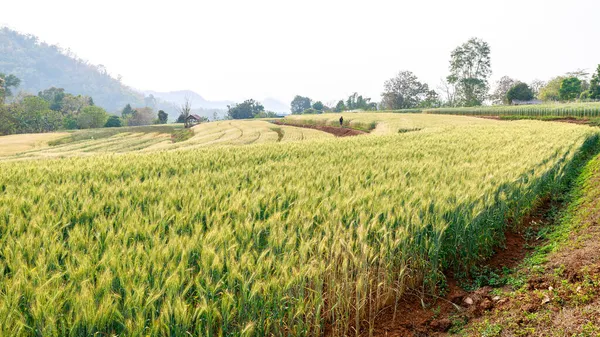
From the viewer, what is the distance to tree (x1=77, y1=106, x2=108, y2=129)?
9625cm

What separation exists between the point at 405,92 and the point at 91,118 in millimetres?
103681

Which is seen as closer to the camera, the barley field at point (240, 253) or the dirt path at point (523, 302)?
the barley field at point (240, 253)

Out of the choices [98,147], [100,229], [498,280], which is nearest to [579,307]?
[498,280]

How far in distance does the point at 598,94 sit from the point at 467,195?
93.6 m

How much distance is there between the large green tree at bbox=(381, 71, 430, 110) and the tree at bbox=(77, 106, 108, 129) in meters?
94.0

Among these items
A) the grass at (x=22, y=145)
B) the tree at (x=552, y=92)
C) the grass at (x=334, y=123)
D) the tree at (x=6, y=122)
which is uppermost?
the tree at (x=552, y=92)

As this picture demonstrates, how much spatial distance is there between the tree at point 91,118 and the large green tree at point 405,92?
94.0m

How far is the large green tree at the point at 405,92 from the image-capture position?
12631 cm

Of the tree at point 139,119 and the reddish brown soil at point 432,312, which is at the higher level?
the tree at point 139,119

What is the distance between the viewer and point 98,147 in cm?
4538

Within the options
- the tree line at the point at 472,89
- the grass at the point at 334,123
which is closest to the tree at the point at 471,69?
the tree line at the point at 472,89

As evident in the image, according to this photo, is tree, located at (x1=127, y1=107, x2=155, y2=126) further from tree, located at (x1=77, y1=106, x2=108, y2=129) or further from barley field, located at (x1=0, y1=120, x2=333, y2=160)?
barley field, located at (x1=0, y1=120, x2=333, y2=160)

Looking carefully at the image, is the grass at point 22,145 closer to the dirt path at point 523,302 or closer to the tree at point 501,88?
the dirt path at point 523,302

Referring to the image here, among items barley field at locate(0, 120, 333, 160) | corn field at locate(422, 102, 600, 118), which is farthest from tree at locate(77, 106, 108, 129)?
corn field at locate(422, 102, 600, 118)
